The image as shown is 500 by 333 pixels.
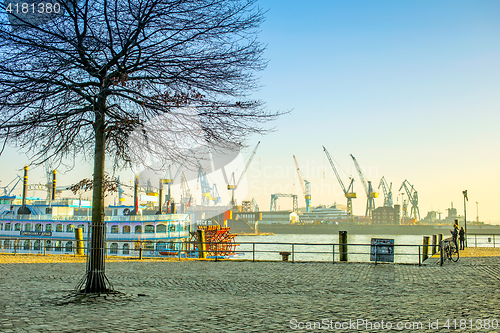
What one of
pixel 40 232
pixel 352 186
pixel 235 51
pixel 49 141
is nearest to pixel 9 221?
pixel 40 232

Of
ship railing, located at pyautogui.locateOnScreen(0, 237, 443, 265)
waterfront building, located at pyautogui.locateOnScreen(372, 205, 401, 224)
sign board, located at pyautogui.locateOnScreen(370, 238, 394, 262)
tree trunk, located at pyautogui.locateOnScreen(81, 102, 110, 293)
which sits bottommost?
waterfront building, located at pyautogui.locateOnScreen(372, 205, 401, 224)

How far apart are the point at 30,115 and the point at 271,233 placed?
143406 mm

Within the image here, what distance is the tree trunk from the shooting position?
912 cm

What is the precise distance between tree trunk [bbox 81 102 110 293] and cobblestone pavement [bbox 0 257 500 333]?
61 centimetres

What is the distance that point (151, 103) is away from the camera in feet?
30.9

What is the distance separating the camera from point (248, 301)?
870 cm

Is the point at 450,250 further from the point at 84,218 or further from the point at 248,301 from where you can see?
the point at 84,218

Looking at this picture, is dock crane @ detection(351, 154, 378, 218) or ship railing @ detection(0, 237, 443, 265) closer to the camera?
ship railing @ detection(0, 237, 443, 265)

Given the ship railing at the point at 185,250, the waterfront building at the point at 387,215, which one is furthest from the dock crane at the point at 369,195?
the ship railing at the point at 185,250

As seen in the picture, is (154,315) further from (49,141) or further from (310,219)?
(310,219)

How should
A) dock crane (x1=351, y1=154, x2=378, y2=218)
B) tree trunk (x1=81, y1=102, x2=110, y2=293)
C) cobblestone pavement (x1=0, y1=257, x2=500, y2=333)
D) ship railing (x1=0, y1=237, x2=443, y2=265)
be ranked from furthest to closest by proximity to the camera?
dock crane (x1=351, y1=154, x2=378, y2=218) → ship railing (x1=0, y1=237, x2=443, y2=265) → tree trunk (x1=81, y1=102, x2=110, y2=293) → cobblestone pavement (x1=0, y1=257, x2=500, y2=333)

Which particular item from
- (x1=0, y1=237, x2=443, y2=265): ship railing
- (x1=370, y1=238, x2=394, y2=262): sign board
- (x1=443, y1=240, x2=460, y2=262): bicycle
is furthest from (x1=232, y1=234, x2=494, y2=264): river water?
(x1=443, y1=240, x2=460, y2=262): bicycle

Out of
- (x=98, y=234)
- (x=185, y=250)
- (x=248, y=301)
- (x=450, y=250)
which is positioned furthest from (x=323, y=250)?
(x=98, y=234)

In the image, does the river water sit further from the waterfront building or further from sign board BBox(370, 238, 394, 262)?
the waterfront building
